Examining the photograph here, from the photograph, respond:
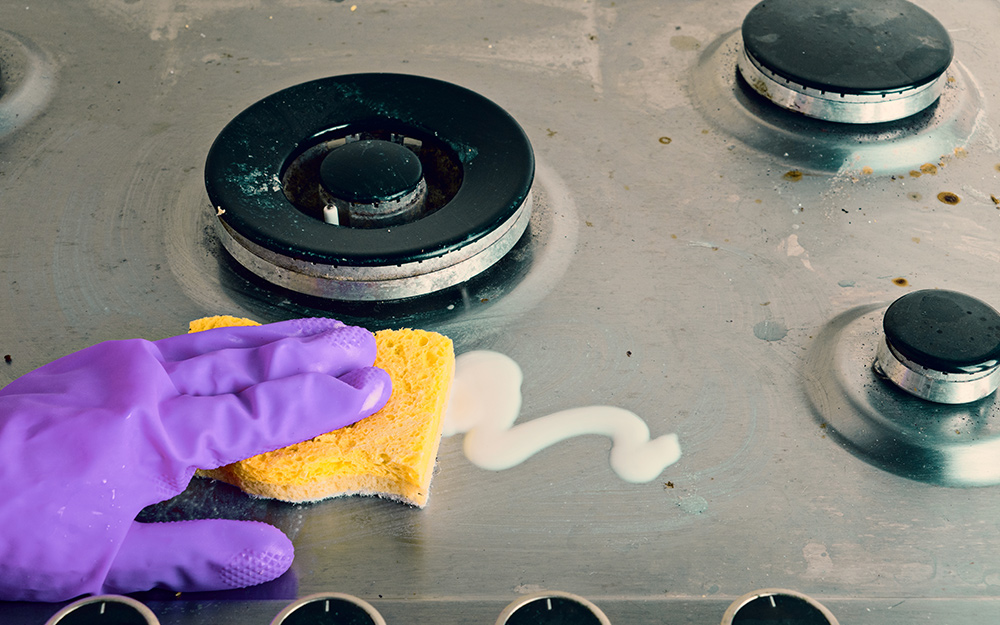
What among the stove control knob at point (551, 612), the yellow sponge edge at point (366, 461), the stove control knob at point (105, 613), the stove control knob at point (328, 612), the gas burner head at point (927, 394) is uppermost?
the stove control knob at point (105, 613)

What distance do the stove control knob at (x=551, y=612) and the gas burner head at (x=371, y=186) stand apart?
45cm

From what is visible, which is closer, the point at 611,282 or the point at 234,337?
the point at 234,337

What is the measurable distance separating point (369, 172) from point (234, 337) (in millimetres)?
A: 274

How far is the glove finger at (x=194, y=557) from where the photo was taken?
0.72 meters

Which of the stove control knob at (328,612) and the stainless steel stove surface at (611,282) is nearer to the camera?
the stove control knob at (328,612)

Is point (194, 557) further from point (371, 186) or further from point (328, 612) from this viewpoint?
point (371, 186)

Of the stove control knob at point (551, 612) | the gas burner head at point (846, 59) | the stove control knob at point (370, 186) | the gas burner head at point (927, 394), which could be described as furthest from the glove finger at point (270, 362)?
the gas burner head at point (846, 59)

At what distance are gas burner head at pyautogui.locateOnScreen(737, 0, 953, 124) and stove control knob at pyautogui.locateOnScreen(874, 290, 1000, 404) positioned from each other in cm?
41

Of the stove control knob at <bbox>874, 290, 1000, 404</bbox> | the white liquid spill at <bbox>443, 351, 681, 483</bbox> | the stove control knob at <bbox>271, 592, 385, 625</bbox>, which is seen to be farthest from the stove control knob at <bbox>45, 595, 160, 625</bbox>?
the stove control knob at <bbox>874, 290, 1000, 404</bbox>

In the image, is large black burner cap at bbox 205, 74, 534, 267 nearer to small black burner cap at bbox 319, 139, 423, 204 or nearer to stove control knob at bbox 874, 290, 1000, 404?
small black burner cap at bbox 319, 139, 423, 204

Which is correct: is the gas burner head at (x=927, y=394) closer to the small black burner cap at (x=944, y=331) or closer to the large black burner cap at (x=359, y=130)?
the small black burner cap at (x=944, y=331)

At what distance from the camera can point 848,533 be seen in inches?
31.1

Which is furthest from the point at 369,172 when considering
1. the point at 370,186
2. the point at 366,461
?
the point at 366,461

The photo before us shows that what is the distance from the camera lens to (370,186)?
3.36 ft
